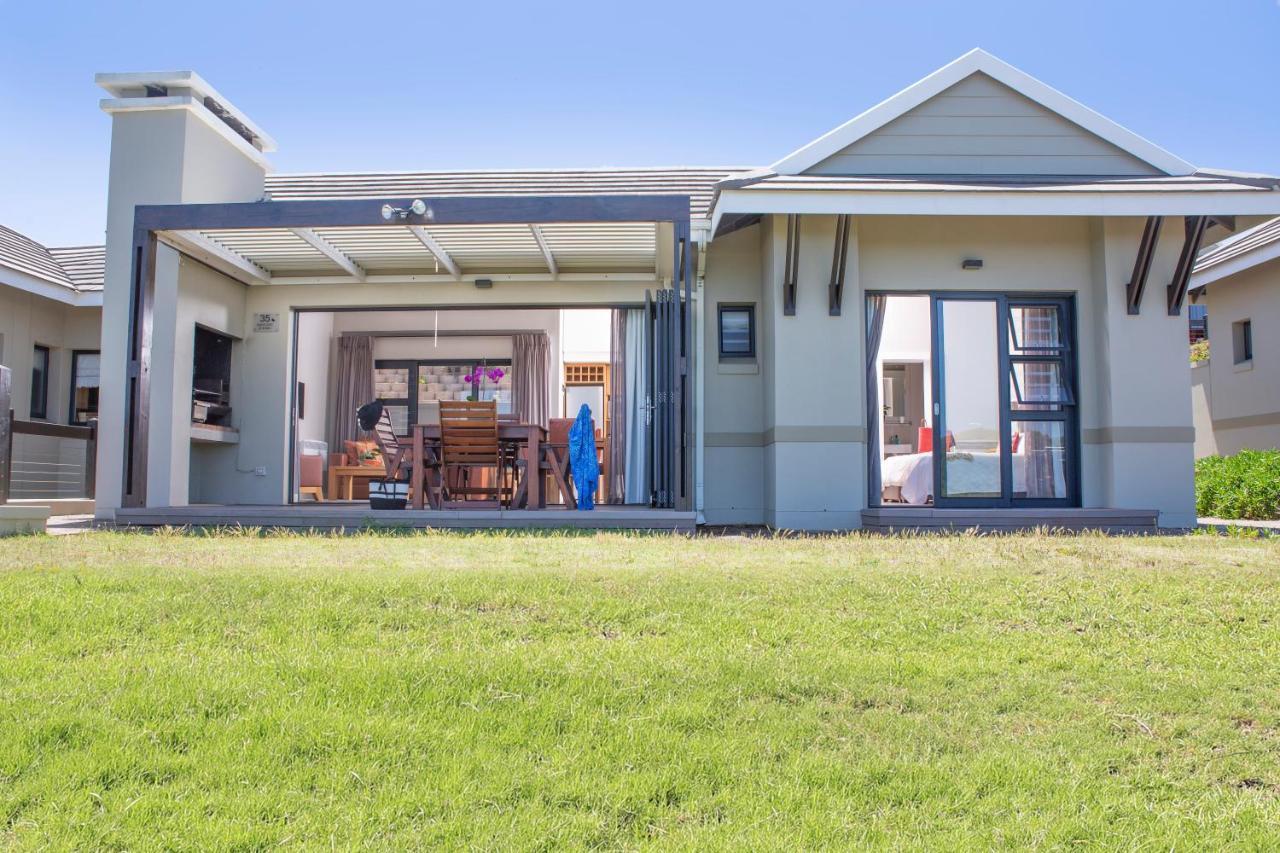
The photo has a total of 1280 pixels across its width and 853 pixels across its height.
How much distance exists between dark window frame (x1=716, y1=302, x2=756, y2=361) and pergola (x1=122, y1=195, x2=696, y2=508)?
17.2 inches

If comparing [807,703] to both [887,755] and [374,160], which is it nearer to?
[887,755]

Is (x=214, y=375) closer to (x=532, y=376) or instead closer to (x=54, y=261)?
(x=54, y=261)

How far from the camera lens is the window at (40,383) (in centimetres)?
1227

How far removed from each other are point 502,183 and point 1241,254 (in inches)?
347

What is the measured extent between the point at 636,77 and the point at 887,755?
1059 cm

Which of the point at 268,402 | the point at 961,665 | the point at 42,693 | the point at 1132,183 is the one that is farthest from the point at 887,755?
the point at 268,402

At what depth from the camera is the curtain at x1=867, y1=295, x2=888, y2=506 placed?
9.34 metres

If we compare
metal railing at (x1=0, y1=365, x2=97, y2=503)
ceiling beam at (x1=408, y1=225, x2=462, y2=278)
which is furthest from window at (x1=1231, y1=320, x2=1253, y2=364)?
metal railing at (x1=0, y1=365, x2=97, y2=503)

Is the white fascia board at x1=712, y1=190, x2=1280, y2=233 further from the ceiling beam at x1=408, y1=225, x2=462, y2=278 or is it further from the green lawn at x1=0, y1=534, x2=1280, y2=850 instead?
the green lawn at x1=0, y1=534, x2=1280, y2=850

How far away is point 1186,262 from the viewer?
8914 mm

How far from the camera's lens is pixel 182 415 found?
955 centimetres

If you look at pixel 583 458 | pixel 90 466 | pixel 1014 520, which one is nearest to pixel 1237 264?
pixel 1014 520

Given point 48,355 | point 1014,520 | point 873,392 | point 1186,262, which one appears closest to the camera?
point 1014,520

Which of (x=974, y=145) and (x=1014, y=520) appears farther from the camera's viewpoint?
(x=974, y=145)
